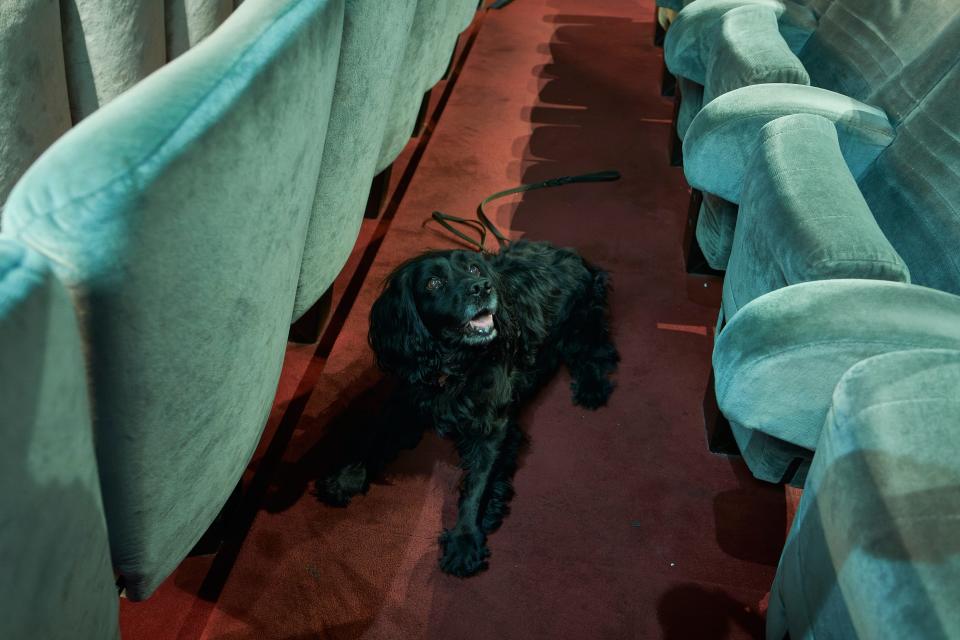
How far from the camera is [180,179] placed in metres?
0.58

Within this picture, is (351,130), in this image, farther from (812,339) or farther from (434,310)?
(812,339)

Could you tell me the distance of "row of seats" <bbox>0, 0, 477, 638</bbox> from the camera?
1.65 feet

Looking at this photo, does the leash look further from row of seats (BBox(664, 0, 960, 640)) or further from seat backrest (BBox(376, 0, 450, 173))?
row of seats (BBox(664, 0, 960, 640))

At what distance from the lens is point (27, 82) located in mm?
1021

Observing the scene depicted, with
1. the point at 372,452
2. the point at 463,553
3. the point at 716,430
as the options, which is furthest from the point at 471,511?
the point at 716,430

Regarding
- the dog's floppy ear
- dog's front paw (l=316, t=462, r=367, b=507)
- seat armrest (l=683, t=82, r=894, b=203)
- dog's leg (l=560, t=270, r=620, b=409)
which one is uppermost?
seat armrest (l=683, t=82, r=894, b=203)

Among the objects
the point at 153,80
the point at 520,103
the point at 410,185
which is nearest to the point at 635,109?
the point at 520,103

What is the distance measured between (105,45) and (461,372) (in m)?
0.74

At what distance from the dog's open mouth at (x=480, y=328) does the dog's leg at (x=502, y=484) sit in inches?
8.7

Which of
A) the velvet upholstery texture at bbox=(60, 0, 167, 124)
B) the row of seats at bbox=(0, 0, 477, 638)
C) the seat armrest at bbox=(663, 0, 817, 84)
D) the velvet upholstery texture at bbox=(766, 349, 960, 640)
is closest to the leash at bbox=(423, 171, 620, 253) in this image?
the seat armrest at bbox=(663, 0, 817, 84)

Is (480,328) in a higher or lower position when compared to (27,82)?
lower

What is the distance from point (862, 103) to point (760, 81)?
0.18 metres

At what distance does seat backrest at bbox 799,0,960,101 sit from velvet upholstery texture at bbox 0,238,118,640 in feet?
4.51

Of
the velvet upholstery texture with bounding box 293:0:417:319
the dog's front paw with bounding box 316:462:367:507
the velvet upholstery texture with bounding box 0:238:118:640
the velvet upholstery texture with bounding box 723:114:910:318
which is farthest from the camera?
the dog's front paw with bounding box 316:462:367:507
